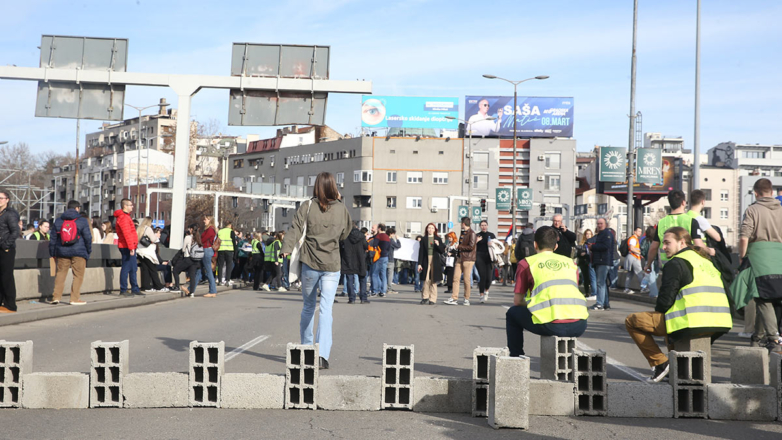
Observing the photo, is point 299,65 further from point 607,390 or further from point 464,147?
point 464,147

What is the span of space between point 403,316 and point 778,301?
24.5 ft

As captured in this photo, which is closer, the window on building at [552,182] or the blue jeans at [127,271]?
the blue jeans at [127,271]

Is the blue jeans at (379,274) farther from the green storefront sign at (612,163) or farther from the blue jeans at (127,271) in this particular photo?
the green storefront sign at (612,163)

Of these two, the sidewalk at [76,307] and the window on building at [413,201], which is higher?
the window on building at [413,201]

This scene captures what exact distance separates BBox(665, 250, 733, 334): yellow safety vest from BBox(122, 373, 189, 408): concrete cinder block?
4.10 metres

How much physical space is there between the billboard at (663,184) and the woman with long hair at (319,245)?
65.7 meters

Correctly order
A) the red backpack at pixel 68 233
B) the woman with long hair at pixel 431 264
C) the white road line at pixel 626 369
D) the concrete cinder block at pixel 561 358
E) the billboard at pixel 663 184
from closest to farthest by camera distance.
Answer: the concrete cinder block at pixel 561 358 < the white road line at pixel 626 369 < the red backpack at pixel 68 233 < the woman with long hair at pixel 431 264 < the billboard at pixel 663 184

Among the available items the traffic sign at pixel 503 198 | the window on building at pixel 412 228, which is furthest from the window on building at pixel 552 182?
the traffic sign at pixel 503 198

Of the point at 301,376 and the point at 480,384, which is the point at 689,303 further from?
the point at 301,376

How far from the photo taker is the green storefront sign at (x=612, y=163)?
5596 cm

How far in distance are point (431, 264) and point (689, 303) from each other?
488 inches

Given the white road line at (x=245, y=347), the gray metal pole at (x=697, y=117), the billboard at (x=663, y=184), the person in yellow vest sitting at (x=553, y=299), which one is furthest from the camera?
the billboard at (x=663, y=184)

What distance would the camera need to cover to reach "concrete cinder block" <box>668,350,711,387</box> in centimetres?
645

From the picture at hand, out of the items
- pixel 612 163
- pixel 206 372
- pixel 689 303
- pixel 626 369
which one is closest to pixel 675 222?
pixel 626 369
